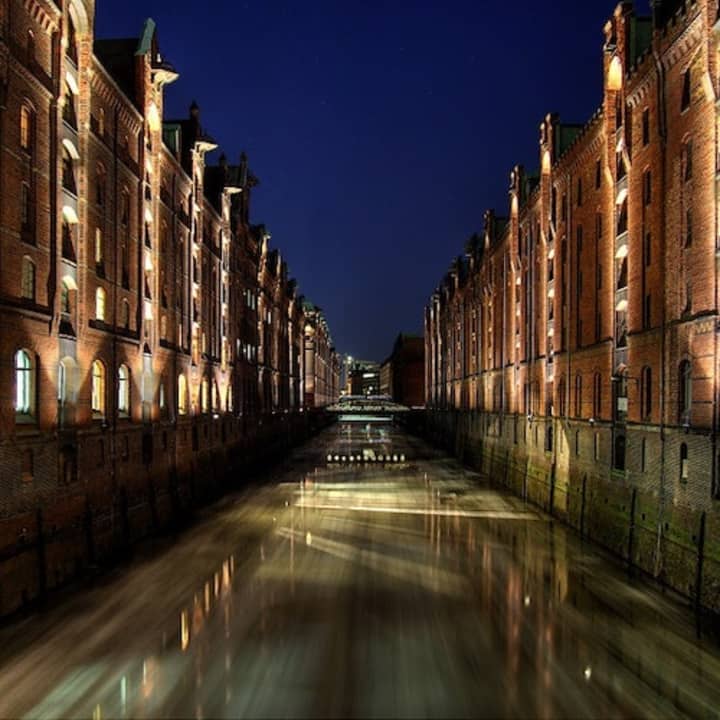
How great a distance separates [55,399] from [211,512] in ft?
54.5

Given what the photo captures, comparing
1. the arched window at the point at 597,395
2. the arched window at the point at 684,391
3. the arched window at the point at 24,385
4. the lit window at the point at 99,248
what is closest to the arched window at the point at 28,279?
the arched window at the point at 24,385

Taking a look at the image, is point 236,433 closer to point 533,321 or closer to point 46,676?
point 533,321

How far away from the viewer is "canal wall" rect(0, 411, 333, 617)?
1858 cm

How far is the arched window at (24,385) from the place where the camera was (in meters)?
19.6

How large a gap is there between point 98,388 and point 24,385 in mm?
5632

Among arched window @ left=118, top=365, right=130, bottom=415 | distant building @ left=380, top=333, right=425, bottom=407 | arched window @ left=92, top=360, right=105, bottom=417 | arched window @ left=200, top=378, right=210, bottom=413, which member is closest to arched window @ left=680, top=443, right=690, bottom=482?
arched window @ left=92, top=360, right=105, bottom=417

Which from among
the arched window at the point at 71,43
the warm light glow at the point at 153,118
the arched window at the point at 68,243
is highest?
the warm light glow at the point at 153,118

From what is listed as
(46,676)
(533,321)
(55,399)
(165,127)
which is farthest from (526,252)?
(46,676)

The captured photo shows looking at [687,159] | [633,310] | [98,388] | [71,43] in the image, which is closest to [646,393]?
[633,310]

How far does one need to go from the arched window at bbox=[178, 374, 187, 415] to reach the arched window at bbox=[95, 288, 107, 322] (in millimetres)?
10457

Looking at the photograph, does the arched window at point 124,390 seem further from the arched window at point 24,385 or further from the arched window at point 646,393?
the arched window at point 646,393

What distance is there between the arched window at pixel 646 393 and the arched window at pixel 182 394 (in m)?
21.1

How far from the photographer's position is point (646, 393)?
77.7ft

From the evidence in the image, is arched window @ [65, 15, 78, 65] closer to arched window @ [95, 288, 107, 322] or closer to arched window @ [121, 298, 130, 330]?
arched window @ [95, 288, 107, 322]
